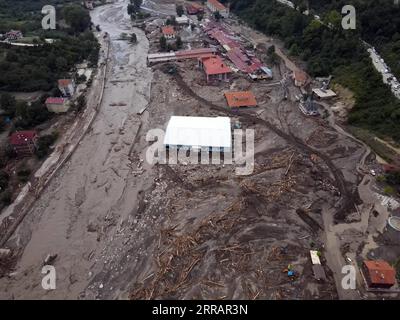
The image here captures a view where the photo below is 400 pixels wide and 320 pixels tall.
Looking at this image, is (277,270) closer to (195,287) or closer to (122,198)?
(195,287)

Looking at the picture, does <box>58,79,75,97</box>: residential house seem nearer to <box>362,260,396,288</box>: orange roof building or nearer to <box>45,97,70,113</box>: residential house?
<box>45,97,70,113</box>: residential house


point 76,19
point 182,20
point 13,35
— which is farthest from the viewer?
point 182,20

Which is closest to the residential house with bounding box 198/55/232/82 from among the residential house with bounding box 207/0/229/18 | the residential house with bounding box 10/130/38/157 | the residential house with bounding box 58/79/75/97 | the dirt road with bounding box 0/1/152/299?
the dirt road with bounding box 0/1/152/299

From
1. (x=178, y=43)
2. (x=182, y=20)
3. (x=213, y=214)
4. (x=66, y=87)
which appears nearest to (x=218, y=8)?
(x=182, y=20)

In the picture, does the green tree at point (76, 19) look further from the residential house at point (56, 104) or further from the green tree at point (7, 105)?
the residential house at point (56, 104)

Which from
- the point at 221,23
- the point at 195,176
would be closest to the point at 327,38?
the point at 221,23

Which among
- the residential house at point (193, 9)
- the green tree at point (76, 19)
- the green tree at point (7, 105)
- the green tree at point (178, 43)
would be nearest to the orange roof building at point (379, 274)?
the green tree at point (7, 105)

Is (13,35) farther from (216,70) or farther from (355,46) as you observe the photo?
(355,46)
